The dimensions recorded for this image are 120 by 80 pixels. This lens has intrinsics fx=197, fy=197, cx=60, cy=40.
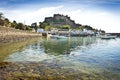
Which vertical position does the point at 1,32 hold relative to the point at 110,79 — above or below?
above

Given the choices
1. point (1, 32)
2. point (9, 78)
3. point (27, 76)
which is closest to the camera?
point (9, 78)

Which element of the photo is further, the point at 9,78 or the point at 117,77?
the point at 117,77

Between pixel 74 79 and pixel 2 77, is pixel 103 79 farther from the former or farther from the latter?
pixel 2 77

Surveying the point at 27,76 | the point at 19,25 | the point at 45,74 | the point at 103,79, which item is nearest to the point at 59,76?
the point at 45,74

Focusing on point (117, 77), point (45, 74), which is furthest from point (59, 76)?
point (117, 77)

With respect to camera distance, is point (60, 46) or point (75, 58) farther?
point (60, 46)

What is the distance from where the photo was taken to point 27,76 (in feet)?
44.6

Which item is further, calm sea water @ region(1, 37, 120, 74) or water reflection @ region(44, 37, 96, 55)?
water reflection @ region(44, 37, 96, 55)

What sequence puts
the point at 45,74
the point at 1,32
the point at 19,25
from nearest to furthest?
the point at 45,74
the point at 1,32
the point at 19,25

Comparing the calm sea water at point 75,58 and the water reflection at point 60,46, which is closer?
the calm sea water at point 75,58

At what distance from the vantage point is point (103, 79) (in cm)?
1419

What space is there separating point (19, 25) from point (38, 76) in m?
101

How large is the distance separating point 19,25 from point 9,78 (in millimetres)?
101421

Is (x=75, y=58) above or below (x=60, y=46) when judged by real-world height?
above
